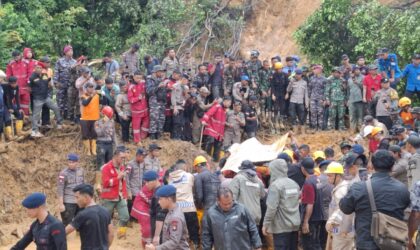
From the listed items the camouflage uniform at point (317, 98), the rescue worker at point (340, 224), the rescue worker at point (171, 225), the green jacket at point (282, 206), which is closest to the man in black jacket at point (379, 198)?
the rescue worker at point (340, 224)

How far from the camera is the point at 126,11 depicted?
998 inches

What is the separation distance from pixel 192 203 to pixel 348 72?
26.1 ft

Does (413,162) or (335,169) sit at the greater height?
(413,162)

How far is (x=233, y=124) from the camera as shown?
59.4 feet

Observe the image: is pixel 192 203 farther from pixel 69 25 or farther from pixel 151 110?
pixel 69 25

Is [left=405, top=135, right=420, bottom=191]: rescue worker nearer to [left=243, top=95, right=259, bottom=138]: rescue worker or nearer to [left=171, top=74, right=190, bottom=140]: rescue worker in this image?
[left=171, top=74, right=190, bottom=140]: rescue worker

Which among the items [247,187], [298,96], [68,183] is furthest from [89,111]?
[298,96]

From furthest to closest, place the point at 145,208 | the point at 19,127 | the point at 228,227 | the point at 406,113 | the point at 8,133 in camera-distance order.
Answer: the point at 406,113 → the point at 19,127 → the point at 8,133 → the point at 145,208 → the point at 228,227

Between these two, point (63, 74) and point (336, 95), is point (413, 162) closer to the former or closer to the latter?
point (336, 95)

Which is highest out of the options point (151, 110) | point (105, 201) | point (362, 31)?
point (362, 31)

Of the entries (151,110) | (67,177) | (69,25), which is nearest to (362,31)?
(151,110)

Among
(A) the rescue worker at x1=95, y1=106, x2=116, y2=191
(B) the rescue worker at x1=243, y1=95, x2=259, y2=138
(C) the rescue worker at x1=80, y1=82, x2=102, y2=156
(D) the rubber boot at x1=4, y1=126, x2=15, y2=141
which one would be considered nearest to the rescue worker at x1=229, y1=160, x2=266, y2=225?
(A) the rescue worker at x1=95, y1=106, x2=116, y2=191

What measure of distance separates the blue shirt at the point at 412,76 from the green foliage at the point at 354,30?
62.1 inches

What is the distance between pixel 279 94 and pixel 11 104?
711 cm
